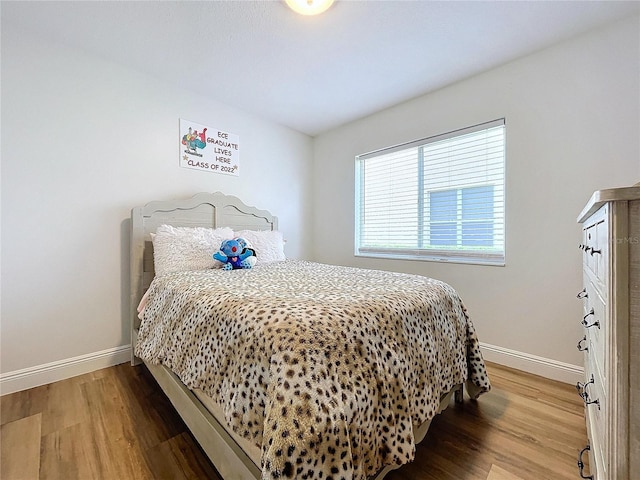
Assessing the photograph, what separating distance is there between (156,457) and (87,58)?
263 centimetres

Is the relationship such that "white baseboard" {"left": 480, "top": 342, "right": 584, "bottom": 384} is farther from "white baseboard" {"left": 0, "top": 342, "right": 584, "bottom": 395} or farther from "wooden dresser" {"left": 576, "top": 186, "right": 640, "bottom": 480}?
"wooden dresser" {"left": 576, "top": 186, "right": 640, "bottom": 480}

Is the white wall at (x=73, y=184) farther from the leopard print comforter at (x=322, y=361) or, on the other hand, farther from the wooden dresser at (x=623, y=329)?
the wooden dresser at (x=623, y=329)

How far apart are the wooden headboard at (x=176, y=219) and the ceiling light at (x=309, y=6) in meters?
1.61

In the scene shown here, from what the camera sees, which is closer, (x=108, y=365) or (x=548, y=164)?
(x=548, y=164)

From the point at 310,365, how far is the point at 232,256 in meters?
1.55

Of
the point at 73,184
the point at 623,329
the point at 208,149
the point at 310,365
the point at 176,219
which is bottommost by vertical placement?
the point at 310,365

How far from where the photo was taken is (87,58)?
2.03 meters

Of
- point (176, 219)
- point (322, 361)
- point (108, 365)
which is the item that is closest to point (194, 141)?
point (176, 219)

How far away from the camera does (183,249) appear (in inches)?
82.7

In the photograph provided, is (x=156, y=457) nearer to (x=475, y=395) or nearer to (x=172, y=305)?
(x=172, y=305)

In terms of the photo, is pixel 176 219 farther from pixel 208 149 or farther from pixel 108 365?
pixel 108 365

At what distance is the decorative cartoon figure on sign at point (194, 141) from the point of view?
2531 mm

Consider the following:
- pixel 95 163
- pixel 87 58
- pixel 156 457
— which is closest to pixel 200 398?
pixel 156 457

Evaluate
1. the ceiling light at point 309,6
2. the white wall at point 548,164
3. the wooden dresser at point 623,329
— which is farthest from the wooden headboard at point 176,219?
the wooden dresser at point 623,329
